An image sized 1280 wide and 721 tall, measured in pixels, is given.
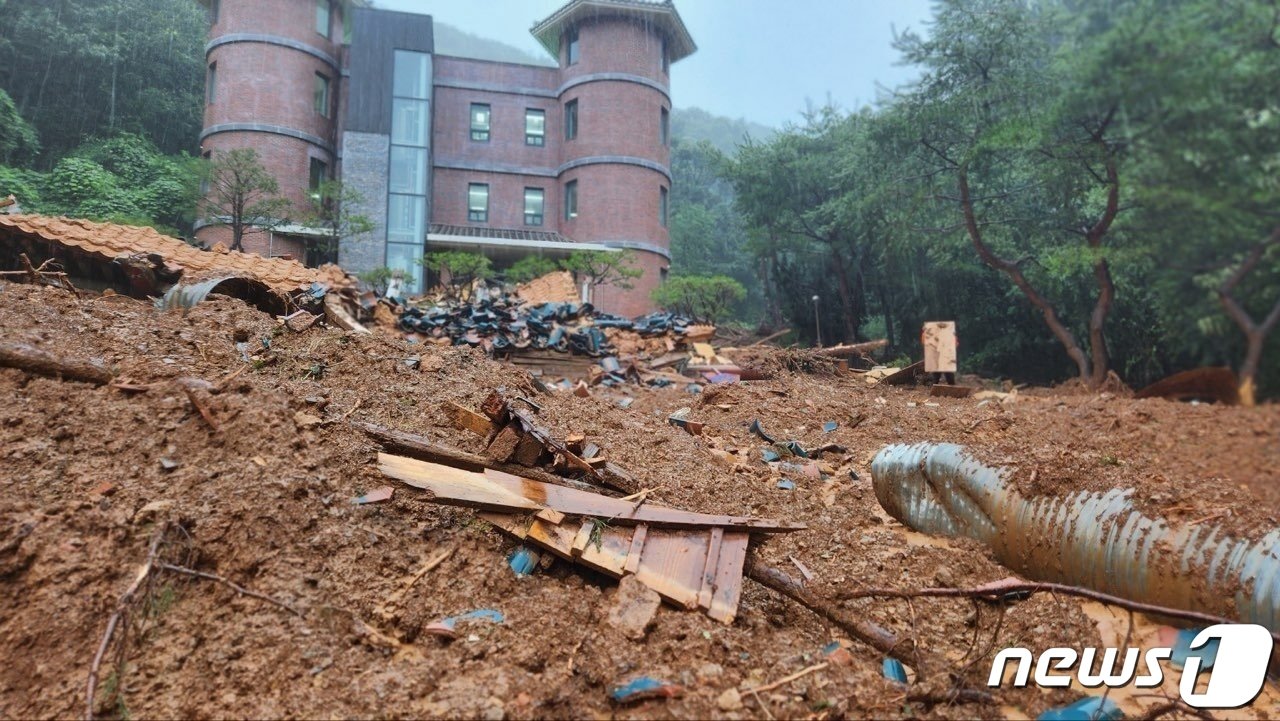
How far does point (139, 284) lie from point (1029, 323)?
54.5ft

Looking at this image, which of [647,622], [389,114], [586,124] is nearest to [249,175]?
[389,114]

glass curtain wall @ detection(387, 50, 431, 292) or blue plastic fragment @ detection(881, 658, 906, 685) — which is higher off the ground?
glass curtain wall @ detection(387, 50, 431, 292)

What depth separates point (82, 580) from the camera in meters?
2.56

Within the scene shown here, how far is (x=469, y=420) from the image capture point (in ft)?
14.6

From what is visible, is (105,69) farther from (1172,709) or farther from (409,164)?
(1172,709)

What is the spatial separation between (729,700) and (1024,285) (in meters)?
13.5

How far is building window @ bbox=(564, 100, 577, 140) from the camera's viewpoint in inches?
1030

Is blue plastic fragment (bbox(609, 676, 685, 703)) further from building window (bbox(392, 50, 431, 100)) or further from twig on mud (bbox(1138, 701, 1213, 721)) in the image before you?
building window (bbox(392, 50, 431, 100))

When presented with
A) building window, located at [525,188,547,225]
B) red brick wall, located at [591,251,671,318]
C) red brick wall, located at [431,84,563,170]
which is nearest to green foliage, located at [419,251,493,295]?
red brick wall, located at [591,251,671,318]

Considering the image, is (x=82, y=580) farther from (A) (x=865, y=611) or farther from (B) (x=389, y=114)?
(B) (x=389, y=114)

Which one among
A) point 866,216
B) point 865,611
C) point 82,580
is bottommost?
point 865,611

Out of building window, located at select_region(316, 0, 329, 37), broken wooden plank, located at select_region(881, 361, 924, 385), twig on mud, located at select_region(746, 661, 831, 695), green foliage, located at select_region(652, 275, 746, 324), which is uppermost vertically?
building window, located at select_region(316, 0, 329, 37)

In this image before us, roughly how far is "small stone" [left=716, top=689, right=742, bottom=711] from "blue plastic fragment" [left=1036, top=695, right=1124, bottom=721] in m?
1.13

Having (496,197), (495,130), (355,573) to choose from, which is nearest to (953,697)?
(355,573)
